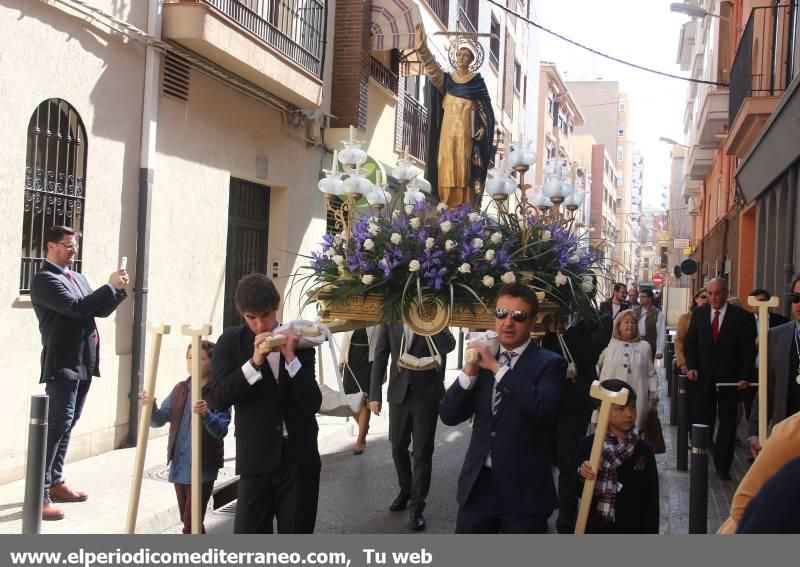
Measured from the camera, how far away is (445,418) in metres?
4.23

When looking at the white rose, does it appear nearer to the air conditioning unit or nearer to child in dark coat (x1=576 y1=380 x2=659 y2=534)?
child in dark coat (x1=576 y1=380 x2=659 y2=534)

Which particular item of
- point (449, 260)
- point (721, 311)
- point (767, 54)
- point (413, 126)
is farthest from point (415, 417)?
point (413, 126)

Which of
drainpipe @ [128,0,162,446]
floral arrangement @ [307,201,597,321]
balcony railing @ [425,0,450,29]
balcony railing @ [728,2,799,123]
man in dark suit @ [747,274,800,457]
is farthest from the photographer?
balcony railing @ [425,0,450,29]

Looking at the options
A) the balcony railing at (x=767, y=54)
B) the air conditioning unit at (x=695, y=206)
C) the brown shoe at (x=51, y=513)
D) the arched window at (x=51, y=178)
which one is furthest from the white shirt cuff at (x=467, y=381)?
the air conditioning unit at (x=695, y=206)

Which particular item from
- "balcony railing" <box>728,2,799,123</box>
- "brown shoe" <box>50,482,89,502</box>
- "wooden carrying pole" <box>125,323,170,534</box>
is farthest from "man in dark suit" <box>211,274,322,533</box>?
"balcony railing" <box>728,2,799,123</box>

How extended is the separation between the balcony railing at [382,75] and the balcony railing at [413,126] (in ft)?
2.95

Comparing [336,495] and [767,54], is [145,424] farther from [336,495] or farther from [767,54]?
[767,54]

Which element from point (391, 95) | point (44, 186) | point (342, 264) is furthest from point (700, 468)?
point (391, 95)

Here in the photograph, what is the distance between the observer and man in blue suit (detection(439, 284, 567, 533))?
13.1 ft

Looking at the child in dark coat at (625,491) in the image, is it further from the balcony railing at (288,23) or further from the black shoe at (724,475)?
the balcony railing at (288,23)

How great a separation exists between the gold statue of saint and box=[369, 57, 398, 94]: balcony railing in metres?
7.73

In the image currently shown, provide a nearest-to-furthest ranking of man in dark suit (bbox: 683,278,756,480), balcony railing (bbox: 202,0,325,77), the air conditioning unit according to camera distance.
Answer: man in dark suit (bbox: 683,278,756,480), balcony railing (bbox: 202,0,325,77), the air conditioning unit

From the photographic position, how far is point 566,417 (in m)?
6.93

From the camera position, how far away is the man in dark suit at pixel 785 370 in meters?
6.18
